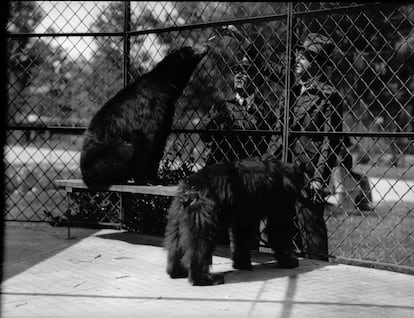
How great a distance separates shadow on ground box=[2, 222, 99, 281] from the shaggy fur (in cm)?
167

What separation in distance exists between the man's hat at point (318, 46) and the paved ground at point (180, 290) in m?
2.27

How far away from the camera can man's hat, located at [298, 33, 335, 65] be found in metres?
6.24

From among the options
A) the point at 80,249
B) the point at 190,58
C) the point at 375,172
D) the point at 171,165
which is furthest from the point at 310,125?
the point at 375,172

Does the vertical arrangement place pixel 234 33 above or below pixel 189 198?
above

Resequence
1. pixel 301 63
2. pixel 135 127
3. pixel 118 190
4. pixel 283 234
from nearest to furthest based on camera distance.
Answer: pixel 283 234, pixel 301 63, pixel 118 190, pixel 135 127

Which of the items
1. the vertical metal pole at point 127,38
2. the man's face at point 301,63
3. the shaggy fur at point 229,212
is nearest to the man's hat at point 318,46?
the man's face at point 301,63

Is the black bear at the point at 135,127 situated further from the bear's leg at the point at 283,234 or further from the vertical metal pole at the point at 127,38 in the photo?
the bear's leg at the point at 283,234

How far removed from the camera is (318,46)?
625 centimetres

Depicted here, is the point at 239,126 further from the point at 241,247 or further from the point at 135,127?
the point at 241,247

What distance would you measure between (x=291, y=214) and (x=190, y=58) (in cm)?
258

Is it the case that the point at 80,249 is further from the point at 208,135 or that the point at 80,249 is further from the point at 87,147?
the point at 208,135

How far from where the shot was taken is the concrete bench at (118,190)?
6.21m

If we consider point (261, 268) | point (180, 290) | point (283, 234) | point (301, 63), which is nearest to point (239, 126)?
point (301, 63)

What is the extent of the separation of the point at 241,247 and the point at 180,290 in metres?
0.99
